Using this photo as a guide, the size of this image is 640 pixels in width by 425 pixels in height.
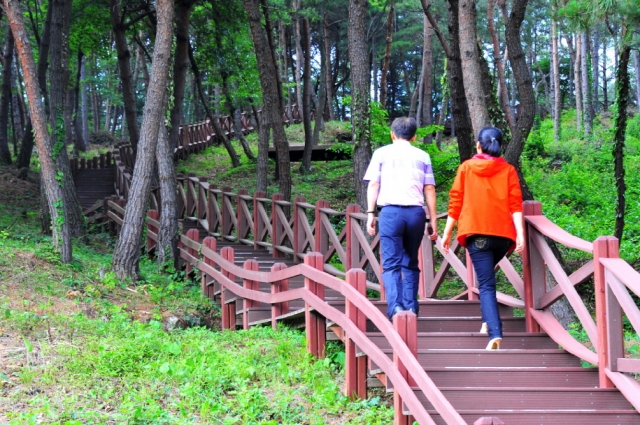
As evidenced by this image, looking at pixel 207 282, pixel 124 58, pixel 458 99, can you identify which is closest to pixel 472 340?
pixel 207 282

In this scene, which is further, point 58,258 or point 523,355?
point 58,258

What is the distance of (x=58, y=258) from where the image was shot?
11.2m

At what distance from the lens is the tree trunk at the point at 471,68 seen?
9.19 m

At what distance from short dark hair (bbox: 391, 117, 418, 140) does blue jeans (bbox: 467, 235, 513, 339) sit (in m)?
0.99

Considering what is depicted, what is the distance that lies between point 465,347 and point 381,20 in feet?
125

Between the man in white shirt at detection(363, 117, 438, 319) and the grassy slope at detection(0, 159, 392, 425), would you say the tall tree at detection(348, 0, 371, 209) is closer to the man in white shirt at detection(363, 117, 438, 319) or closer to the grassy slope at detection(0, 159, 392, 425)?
the grassy slope at detection(0, 159, 392, 425)

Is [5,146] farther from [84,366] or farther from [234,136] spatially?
[84,366]

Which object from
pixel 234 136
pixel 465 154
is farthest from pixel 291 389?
pixel 234 136

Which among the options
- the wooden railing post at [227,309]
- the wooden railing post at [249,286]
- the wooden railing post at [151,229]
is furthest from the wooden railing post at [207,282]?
the wooden railing post at [151,229]

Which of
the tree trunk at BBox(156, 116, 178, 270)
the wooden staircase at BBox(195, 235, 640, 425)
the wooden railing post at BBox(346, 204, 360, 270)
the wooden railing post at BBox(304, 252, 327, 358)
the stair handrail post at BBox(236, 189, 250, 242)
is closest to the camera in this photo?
the wooden staircase at BBox(195, 235, 640, 425)

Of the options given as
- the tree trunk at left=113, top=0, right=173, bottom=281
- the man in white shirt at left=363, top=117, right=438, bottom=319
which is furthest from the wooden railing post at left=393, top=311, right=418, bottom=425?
the tree trunk at left=113, top=0, right=173, bottom=281

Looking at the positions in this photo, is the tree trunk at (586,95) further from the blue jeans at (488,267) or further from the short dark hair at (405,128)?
the blue jeans at (488,267)

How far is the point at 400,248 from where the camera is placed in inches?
233

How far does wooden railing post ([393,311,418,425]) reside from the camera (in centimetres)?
490
